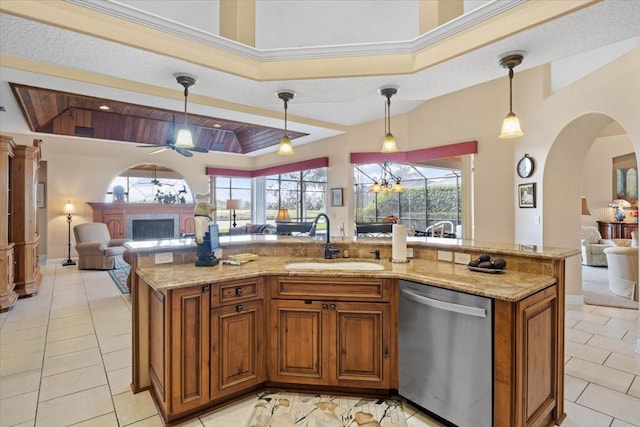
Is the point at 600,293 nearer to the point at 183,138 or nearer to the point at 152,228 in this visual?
the point at 183,138

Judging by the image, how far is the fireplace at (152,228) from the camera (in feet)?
27.8

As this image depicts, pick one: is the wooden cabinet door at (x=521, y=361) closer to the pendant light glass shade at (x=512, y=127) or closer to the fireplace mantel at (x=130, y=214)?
the pendant light glass shade at (x=512, y=127)

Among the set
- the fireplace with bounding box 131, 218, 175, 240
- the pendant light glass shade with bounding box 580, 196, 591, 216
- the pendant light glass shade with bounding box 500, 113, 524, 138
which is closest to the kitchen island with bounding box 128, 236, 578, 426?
the pendant light glass shade with bounding box 500, 113, 524, 138

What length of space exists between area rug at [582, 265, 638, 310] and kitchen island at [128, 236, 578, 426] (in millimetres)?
3299

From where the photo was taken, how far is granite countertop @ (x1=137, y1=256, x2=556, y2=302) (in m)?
1.76

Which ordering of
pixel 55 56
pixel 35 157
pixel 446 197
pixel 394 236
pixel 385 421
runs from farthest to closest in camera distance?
pixel 446 197 → pixel 35 157 → pixel 394 236 → pixel 55 56 → pixel 385 421

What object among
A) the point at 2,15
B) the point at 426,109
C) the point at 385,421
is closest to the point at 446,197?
the point at 426,109

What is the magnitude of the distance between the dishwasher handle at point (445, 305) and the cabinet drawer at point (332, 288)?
16 cm

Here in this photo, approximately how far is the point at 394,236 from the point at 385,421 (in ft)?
4.14

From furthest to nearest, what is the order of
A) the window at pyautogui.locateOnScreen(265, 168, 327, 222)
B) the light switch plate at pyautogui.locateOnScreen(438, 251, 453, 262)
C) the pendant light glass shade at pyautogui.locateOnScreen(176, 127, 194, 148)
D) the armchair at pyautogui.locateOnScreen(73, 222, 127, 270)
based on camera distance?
the window at pyautogui.locateOnScreen(265, 168, 327, 222) → the armchair at pyautogui.locateOnScreen(73, 222, 127, 270) → the pendant light glass shade at pyautogui.locateOnScreen(176, 127, 194, 148) → the light switch plate at pyautogui.locateOnScreen(438, 251, 453, 262)

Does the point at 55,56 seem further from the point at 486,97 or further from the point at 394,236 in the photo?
the point at 486,97

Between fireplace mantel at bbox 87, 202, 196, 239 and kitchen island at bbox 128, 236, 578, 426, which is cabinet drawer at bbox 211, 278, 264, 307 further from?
fireplace mantel at bbox 87, 202, 196, 239

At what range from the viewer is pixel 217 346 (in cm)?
207

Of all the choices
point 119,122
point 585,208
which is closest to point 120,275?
point 119,122
